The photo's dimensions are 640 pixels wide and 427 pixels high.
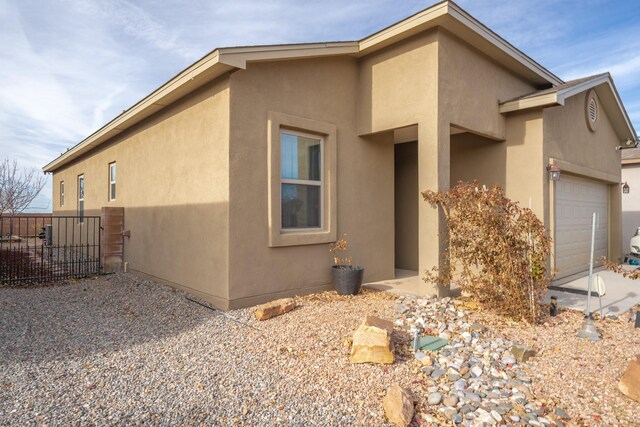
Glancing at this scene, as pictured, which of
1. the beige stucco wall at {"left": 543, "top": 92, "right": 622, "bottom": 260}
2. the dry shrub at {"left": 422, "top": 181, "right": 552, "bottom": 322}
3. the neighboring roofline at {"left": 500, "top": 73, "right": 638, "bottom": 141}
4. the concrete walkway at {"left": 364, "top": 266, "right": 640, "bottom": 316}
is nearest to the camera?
the dry shrub at {"left": 422, "top": 181, "right": 552, "bottom": 322}

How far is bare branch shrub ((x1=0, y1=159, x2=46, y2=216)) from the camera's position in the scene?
785 inches

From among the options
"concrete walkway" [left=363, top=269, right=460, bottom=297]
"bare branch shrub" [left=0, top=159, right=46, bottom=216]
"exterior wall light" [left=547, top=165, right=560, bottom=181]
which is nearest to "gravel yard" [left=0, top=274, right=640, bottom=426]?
"concrete walkway" [left=363, top=269, right=460, bottom=297]

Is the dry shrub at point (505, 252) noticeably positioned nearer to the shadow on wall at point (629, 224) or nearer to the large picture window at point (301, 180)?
the large picture window at point (301, 180)

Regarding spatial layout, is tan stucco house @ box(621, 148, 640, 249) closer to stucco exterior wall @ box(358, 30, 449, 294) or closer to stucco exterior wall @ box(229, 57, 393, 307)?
stucco exterior wall @ box(229, 57, 393, 307)

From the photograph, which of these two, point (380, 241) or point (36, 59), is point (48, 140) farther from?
point (380, 241)

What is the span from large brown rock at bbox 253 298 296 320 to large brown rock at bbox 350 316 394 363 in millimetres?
1622

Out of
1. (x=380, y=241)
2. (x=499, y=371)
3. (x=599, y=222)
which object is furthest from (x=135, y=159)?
(x=599, y=222)

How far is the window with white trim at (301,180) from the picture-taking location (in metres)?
6.24

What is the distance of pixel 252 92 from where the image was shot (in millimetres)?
5738

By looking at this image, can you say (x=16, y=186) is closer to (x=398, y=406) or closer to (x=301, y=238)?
(x=301, y=238)

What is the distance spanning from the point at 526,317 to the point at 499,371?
5.41 ft

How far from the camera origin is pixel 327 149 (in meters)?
6.64

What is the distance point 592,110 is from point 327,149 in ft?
24.1

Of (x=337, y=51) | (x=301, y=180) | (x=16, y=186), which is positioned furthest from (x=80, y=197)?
(x=16, y=186)
